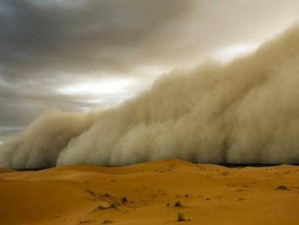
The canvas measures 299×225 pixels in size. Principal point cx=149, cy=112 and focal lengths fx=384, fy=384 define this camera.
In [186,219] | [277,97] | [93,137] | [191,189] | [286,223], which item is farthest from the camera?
[93,137]

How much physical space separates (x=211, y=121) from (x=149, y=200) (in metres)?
33.6

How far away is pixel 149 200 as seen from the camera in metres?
12.5

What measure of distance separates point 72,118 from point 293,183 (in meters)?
60.2

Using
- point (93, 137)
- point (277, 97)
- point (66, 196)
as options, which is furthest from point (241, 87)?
point (66, 196)

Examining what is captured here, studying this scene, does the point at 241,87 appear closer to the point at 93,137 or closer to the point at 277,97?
the point at 277,97

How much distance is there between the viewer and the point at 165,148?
1796 inches

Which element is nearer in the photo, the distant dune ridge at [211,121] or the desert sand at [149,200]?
the desert sand at [149,200]

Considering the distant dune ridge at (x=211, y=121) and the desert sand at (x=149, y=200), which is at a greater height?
the distant dune ridge at (x=211, y=121)

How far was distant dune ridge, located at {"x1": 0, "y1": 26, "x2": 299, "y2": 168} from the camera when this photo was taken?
38.0 meters

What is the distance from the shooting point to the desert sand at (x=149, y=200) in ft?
24.1

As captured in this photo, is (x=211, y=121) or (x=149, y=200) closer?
(x=149, y=200)

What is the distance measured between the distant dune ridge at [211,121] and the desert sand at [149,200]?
21530 mm

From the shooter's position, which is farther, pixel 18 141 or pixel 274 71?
pixel 18 141

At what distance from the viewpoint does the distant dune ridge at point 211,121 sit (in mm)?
38031
